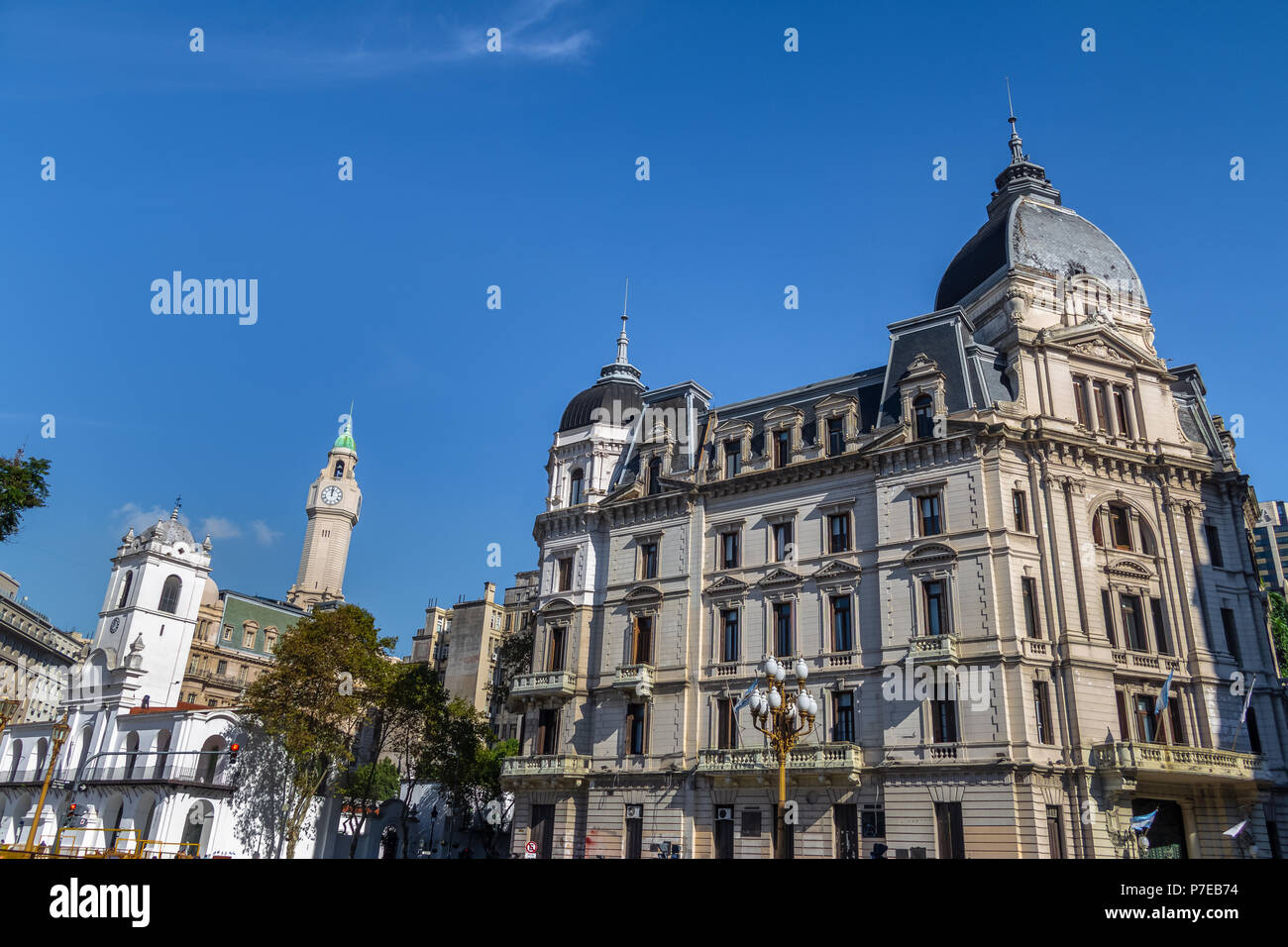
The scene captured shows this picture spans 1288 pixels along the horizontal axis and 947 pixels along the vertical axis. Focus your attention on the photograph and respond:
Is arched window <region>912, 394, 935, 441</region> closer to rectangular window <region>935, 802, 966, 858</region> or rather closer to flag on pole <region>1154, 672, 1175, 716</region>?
flag on pole <region>1154, 672, 1175, 716</region>

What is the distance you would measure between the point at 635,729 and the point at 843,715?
10411 millimetres

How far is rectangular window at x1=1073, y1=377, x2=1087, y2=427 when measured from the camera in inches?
1672

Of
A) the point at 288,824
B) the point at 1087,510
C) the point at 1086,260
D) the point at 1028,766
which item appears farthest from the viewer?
the point at 288,824

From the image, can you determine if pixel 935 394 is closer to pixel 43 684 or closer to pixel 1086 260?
pixel 1086 260

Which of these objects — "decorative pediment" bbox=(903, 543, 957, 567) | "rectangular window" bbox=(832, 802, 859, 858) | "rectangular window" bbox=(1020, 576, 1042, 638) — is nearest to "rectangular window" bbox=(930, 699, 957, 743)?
"rectangular window" bbox=(1020, 576, 1042, 638)

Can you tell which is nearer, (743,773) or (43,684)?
(743,773)

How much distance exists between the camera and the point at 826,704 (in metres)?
39.7

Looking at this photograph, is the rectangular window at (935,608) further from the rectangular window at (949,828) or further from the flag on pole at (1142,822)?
the flag on pole at (1142,822)

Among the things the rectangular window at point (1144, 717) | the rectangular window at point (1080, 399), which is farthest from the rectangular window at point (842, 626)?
the rectangular window at point (1080, 399)

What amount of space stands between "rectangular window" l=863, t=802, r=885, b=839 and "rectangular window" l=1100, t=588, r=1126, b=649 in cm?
1192

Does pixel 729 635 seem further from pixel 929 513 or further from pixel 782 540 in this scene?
pixel 929 513

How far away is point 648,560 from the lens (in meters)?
47.8
